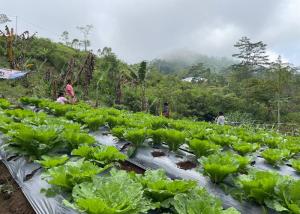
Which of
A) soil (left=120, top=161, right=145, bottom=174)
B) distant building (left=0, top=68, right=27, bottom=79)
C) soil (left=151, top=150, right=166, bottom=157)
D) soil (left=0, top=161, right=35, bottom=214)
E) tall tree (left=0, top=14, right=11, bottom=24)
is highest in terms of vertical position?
tall tree (left=0, top=14, right=11, bottom=24)

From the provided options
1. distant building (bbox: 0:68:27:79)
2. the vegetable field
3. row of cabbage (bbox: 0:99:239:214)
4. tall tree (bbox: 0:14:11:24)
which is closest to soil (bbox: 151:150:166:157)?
the vegetable field

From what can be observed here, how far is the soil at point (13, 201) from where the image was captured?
3070 mm

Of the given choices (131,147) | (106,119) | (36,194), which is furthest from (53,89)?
(36,194)

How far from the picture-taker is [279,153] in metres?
4.48

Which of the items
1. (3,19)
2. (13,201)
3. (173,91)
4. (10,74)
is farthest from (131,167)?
(173,91)

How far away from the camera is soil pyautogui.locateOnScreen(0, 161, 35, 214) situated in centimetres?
307

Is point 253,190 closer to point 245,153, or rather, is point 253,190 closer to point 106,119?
point 245,153

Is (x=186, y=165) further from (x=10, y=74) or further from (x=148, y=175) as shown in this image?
(x=10, y=74)

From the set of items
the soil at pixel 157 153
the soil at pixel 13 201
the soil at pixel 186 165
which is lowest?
the soil at pixel 13 201

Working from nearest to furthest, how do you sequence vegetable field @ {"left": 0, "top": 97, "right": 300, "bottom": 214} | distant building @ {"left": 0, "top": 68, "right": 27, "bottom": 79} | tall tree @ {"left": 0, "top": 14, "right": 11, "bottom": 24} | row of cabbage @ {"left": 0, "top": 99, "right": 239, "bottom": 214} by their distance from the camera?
row of cabbage @ {"left": 0, "top": 99, "right": 239, "bottom": 214}, vegetable field @ {"left": 0, "top": 97, "right": 300, "bottom": 214}, distant building @ {"left": 0, "top": 68, "right": 27, "bottom": 79}, tall tree @ {"left": 0, "top": 14, "right": 11, "bottom": 24}

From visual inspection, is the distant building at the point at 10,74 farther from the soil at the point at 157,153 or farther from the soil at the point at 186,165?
the soil at the point at 186,165

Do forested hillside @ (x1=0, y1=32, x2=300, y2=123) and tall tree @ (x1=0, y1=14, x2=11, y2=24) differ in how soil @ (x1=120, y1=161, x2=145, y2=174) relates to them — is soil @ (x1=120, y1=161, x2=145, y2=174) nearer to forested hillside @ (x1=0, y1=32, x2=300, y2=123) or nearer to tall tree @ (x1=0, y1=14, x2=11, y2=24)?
forested hillside @ (x1=0, y1=32, x2=300, y2=123)

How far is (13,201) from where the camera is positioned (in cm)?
329

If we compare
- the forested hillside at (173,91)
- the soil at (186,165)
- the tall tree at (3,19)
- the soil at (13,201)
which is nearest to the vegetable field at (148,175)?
the soil at (186,165)
